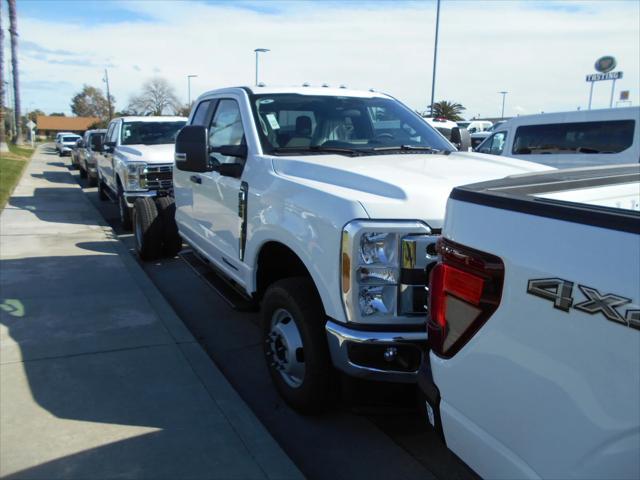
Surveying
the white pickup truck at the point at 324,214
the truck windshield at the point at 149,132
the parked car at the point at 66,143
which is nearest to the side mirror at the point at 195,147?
the white pickup truck at the point at 324,214

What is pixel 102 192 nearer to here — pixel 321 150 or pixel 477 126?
pixel 321 150

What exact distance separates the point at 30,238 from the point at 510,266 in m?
9.03

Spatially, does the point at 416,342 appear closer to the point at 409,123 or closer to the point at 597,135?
the point at 409,123

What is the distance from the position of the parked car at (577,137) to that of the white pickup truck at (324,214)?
5928 mm

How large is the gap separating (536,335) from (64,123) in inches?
4622

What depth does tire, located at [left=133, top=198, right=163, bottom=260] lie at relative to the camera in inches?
291

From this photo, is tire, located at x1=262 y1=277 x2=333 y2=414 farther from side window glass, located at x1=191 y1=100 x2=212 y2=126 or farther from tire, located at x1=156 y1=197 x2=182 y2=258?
tire, located at x1=156 y1=197 x2=182 y2=258

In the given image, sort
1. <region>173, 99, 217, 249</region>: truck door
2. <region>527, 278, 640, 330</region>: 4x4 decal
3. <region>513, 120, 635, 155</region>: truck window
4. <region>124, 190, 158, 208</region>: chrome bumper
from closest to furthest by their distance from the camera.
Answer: <region>527, 278, 640, 330</region>: 4x4 decal < <region>173, 99, 217, 249</region>: truck door < <region>124, 190, 158, 208</region>: chrome bumper < <region>513, 120, 635, 155</region>: truck window

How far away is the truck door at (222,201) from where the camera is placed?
4281 mm

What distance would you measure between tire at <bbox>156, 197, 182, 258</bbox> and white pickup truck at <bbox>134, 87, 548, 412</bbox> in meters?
2.14

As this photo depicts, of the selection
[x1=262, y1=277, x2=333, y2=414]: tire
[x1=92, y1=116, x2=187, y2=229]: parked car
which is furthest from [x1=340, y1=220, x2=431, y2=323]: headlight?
[x1=92, y1=116, x2=187, y2=229]: parked car

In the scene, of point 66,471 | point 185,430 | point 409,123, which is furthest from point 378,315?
point 409,123

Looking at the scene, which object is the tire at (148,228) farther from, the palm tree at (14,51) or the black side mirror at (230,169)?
the palm tree at (14,51)

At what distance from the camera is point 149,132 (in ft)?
35.7
